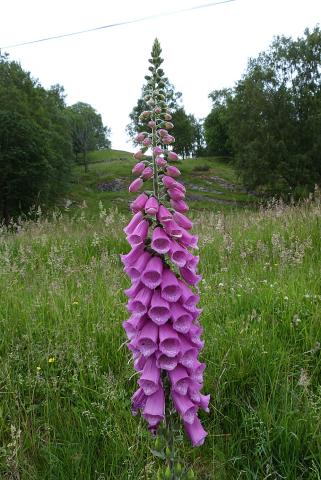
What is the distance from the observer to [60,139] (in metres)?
45.4

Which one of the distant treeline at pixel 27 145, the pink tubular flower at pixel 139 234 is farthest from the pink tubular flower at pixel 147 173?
the distant treeline at pixel 27 145

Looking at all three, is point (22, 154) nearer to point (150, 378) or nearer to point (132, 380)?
point (132, 380)

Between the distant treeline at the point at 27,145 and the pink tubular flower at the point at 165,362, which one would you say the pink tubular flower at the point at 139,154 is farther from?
the distant treeline at the point at 27,145

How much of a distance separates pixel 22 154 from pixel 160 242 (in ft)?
117

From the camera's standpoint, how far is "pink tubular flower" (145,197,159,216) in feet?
6.32

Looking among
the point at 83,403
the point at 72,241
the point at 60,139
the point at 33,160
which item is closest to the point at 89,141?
the point at 60,139

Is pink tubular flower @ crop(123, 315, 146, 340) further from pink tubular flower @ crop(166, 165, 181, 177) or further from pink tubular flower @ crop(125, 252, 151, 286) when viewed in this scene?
pink tubular flower @ crop(166, 165, 181, 177)

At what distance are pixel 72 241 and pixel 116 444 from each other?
17.0ft

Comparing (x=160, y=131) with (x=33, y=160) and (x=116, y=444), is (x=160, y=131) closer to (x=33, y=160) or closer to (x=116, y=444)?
(x=116, y=444)

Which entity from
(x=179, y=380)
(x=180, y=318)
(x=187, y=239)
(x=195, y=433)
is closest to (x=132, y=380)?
(x=195, y=433)

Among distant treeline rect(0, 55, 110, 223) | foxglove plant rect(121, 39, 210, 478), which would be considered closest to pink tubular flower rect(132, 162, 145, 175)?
foxglove plant rect(121, 39, 210, 478)

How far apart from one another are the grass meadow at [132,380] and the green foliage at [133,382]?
1cm

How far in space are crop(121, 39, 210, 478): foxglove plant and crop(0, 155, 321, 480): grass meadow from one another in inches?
23.5

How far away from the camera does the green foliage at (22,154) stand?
35.0 m
